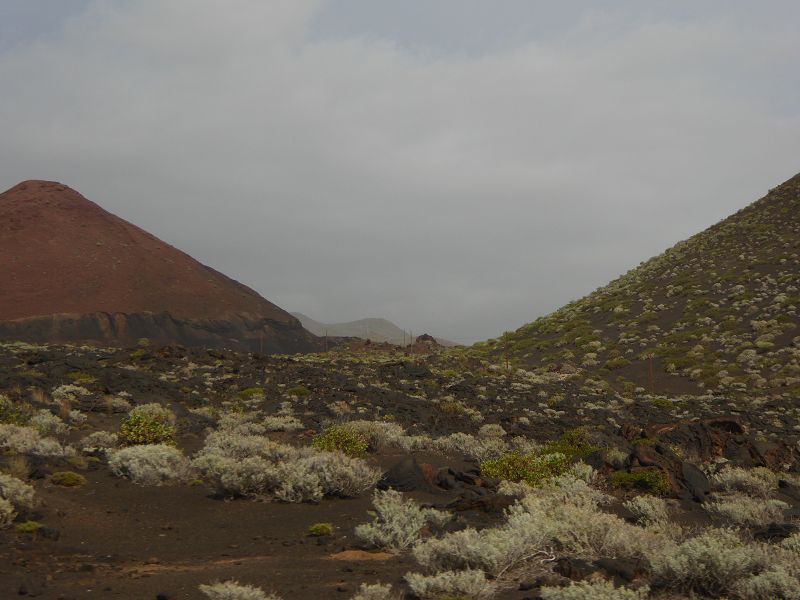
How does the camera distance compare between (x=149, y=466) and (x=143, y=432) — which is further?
(x=143, y=432)

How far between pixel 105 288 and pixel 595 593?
6916cm

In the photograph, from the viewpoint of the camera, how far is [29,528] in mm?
8469

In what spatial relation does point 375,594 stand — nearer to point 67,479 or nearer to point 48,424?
point 67,479

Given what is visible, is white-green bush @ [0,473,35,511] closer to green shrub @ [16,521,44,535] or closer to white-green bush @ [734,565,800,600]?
green shrub @ [16,521,44,535]

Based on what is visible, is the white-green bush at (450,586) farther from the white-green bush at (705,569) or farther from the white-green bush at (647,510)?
the white-green bush at (647,510)

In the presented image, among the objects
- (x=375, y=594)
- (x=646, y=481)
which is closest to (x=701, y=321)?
(x=646, y=481)

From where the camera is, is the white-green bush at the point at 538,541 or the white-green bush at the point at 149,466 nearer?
the white-green bush at the point at 538,541

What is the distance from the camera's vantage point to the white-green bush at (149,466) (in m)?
11.8

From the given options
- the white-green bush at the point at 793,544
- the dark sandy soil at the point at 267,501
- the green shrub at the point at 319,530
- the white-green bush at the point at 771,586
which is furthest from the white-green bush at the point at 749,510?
the green shrub at the point at 319,530

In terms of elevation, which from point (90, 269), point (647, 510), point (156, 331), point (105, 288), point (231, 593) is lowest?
point (647, 510)

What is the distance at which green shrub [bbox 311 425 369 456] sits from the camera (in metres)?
14.4

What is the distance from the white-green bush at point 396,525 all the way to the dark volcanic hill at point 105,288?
2256 inches

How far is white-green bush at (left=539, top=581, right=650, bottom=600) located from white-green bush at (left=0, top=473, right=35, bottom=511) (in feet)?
24.7

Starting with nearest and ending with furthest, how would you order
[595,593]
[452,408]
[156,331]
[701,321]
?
[595,593] < [452,408] < [701,321] < [156,331]
